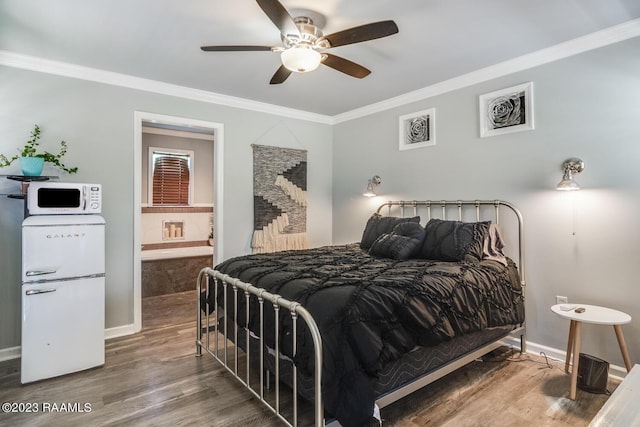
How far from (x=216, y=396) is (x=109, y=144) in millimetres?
2579

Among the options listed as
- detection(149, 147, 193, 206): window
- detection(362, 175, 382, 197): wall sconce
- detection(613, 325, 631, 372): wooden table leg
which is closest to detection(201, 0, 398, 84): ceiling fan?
detection(362, 175, 382, 197): wall sconce

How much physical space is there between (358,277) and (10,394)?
250 cm

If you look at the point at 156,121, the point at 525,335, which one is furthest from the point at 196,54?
the point at 525,335

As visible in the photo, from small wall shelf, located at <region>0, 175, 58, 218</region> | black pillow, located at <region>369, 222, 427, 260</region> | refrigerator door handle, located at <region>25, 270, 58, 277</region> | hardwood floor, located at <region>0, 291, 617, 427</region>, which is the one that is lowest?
hardwood floor, located at <region>0, 291, 617, 427</region>

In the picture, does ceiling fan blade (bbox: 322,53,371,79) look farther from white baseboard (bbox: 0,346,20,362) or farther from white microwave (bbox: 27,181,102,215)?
white baseboard (bbox: 0,346,20,362)

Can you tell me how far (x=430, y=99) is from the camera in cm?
378

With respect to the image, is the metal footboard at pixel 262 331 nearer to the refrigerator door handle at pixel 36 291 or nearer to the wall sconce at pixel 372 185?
the refrigerator door handle at pixel 36 291

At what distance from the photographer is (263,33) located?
2580 mm

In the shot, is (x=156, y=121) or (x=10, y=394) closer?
(x=10, y=394)

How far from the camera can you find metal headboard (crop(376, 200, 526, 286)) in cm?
304

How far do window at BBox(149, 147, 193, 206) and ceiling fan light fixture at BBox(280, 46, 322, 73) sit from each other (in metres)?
4.07

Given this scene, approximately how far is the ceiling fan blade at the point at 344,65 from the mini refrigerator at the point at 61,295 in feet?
7.23

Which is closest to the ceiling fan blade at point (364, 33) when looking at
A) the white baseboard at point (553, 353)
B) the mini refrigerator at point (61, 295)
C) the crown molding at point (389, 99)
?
the crown molding at point (389, 99)

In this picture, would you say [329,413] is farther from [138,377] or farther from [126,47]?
[126,47]
